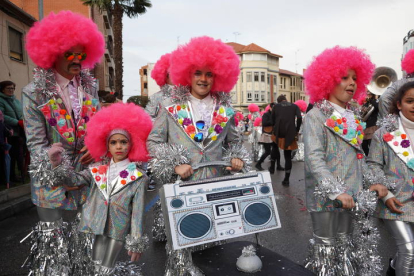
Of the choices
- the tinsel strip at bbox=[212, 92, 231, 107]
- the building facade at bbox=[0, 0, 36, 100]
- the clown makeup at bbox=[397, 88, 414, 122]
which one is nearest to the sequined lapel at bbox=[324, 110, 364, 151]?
the clown makeup at bbox=[397, 88, 414, 122]

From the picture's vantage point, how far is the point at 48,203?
2.57 meters

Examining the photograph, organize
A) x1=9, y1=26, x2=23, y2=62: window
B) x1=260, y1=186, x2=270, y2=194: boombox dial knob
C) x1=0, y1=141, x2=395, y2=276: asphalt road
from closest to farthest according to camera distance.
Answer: x1=260, y1=186, x2=270, y2=194: boombox dial knob
x1=0, y1=141, x2=395, y2=276: asphalt road
x1=9, y1=26, x2=23, y2=62: window

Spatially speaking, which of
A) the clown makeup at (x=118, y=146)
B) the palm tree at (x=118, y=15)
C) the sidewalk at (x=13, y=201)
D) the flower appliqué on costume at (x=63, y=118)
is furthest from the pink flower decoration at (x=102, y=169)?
the palm tree at (x=118, y=15)

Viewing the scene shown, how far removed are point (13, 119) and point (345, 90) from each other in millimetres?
6156

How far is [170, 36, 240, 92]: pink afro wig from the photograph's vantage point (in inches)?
109

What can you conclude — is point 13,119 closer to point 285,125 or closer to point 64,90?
point 64,90

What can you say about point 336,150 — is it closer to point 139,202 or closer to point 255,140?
point 139,202

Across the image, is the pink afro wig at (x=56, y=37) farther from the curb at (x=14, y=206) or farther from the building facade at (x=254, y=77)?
the building facade at (x=254, y=77)

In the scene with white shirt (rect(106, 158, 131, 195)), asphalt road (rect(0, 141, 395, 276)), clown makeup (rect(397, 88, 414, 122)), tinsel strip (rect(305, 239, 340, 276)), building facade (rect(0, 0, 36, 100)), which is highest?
building facade (rect(0, 0, 36, 100))

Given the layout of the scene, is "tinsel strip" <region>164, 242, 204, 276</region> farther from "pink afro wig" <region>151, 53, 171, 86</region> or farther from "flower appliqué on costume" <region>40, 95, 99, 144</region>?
"pink afro wig" <region>151, 53, 171, 86</region>

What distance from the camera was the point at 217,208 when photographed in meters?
2.17

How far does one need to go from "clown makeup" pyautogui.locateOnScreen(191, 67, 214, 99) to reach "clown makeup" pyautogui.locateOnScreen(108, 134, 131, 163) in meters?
0.67

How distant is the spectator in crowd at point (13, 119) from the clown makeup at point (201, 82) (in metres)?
5.21

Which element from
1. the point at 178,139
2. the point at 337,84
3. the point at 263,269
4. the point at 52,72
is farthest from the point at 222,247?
the point at 52,72
